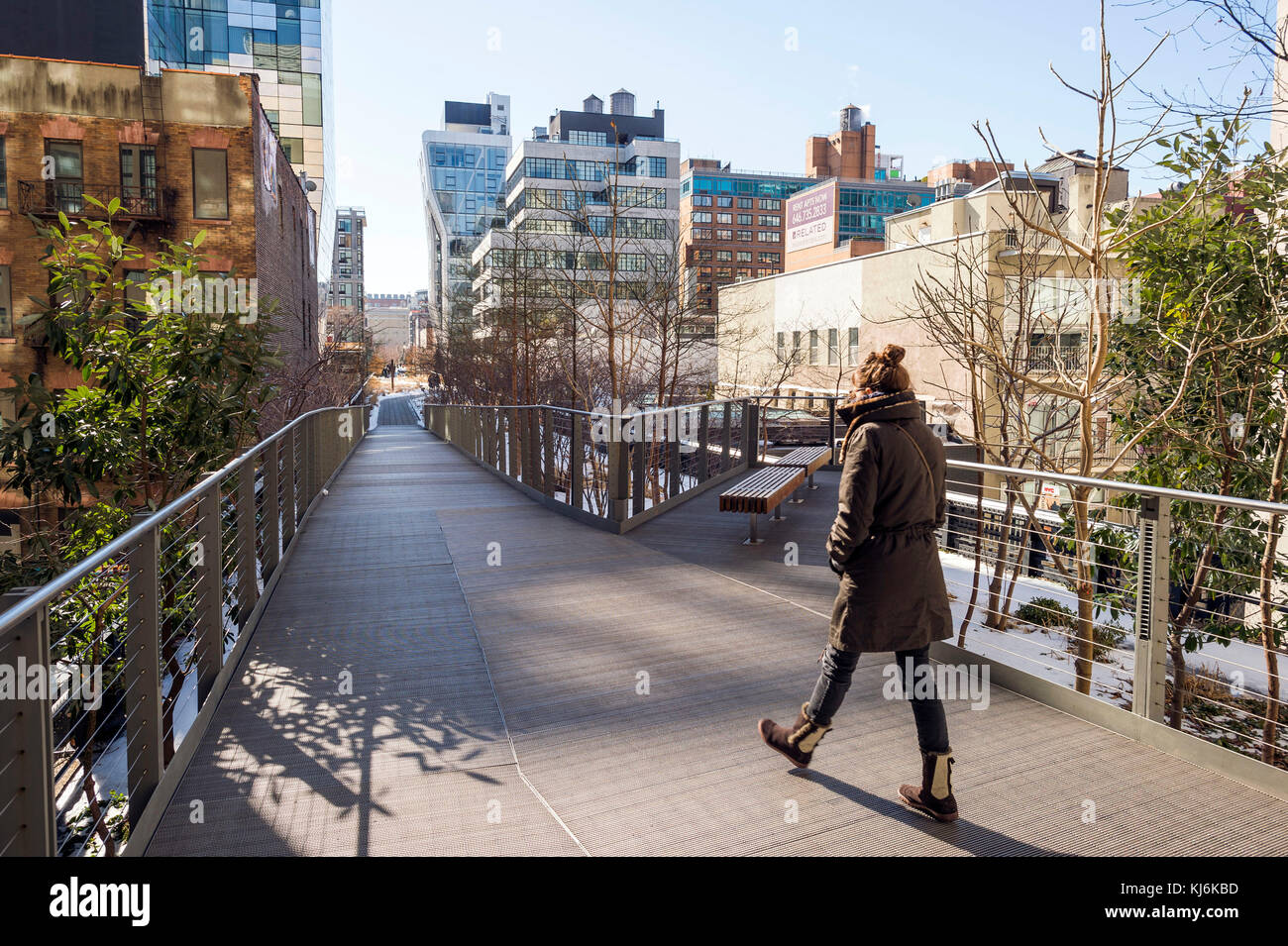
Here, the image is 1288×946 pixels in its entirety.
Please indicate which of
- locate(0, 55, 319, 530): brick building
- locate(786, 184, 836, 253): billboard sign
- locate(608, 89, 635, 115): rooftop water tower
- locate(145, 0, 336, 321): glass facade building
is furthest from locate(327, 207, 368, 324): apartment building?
locate(0, 55, 319, 530): brick building

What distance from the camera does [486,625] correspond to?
637cm

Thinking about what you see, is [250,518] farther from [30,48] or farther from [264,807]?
[30,48]

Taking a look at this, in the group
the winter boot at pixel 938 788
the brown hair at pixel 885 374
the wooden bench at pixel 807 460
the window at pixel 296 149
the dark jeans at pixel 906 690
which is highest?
the window at pixel 296 149

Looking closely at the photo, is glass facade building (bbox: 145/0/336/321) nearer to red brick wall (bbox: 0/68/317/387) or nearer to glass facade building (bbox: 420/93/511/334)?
red brick wall (bbox: 0/68/317/387)

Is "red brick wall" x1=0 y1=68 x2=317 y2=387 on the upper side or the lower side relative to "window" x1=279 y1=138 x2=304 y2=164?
lower

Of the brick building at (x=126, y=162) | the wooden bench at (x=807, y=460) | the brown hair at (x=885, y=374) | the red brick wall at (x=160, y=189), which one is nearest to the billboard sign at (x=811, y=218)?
the red brick wall at (x=160, y=189)

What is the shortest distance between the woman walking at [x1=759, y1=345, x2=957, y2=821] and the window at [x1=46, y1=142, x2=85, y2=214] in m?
31.6

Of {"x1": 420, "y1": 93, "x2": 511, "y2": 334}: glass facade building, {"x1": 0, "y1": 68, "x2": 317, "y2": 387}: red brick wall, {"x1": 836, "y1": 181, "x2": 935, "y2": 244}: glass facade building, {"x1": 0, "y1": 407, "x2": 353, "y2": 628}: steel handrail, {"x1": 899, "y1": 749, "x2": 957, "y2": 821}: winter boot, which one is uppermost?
{"x1": 420, "y1": 93, "x2": 511, "y2": 334}: glass facade building

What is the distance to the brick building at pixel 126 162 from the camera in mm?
28359

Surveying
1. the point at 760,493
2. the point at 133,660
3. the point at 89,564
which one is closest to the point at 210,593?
the point at 133,660

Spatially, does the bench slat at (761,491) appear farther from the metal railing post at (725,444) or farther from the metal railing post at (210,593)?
the metal railing post at (210,593)

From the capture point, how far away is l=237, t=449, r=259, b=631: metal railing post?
6.17 m

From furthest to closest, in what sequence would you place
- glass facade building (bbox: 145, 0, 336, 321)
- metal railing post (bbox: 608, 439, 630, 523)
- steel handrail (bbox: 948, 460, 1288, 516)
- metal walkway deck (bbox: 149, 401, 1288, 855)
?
glass facade building (bbox: 145, 0, 336, 321), metal railing post (bbox: 608, 439, 630, 523), steel handrail (bbox: 948, 460, 1288, 516), metal walkway deck (bbox: 149, 401, 1288, 855)
